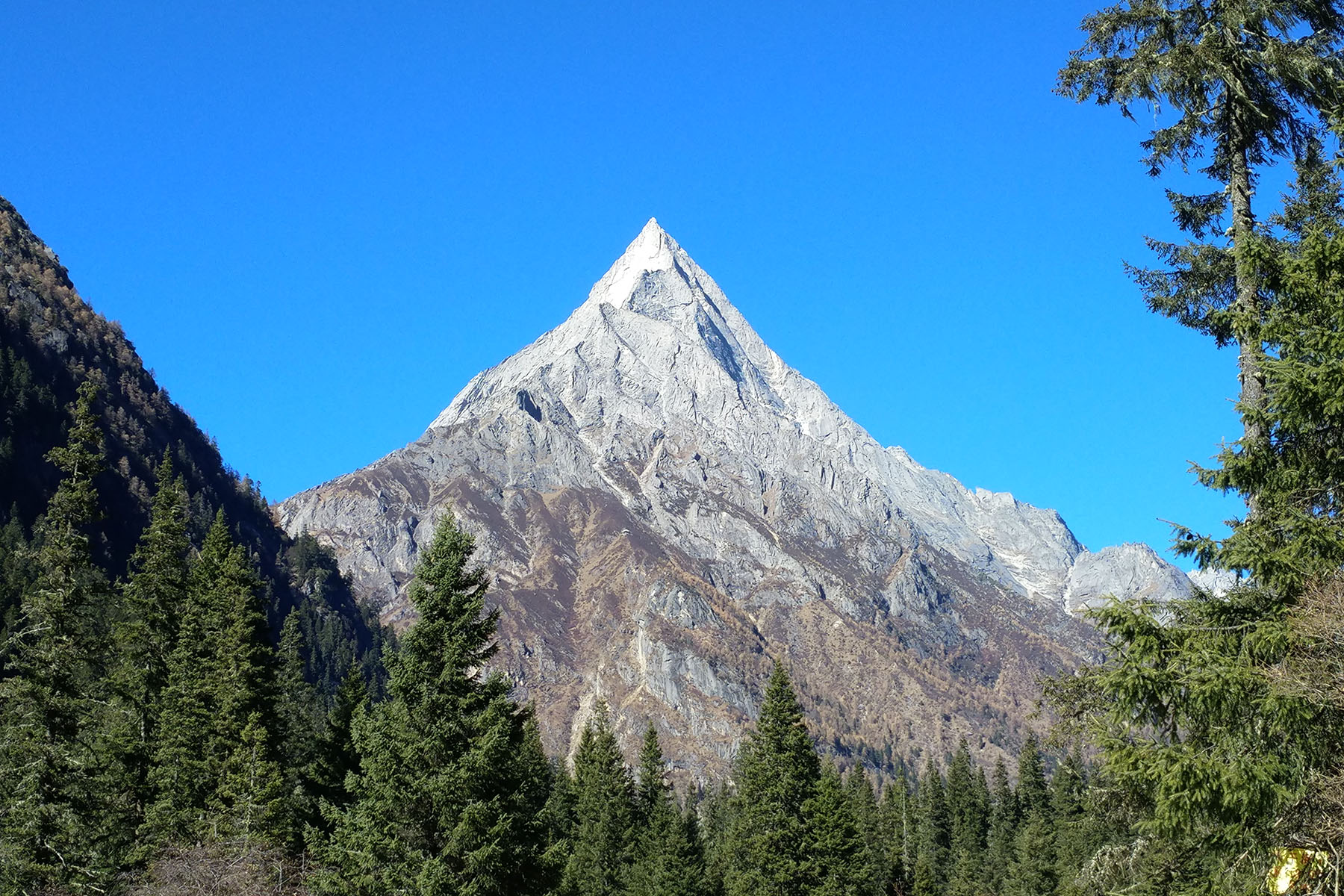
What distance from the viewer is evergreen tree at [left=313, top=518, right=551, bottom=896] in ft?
80.6

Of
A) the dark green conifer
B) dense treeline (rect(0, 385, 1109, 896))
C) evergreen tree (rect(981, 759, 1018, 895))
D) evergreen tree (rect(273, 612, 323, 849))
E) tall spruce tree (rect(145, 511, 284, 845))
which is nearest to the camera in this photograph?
dense treeline (rect(0, 385, 1109, 896))

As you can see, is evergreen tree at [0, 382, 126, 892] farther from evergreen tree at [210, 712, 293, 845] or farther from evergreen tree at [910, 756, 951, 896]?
evergreen tree at [910, 756, 951, 896]

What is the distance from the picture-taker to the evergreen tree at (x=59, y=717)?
2697 centimetres

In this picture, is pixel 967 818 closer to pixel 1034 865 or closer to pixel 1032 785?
pixel 1032 785

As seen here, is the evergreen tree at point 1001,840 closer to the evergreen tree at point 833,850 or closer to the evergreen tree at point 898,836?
the evergreen tree at point 898,836

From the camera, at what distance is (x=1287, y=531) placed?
1428cm

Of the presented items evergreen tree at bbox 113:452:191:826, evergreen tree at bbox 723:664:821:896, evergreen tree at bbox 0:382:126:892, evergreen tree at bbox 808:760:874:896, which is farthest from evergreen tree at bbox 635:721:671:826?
evergreen tree at bbox 0:382:126:892

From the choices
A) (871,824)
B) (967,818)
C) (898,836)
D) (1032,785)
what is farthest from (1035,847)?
(898,836)

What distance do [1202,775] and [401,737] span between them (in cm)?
1774

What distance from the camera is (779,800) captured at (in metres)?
48.8

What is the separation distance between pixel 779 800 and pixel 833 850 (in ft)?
10.3

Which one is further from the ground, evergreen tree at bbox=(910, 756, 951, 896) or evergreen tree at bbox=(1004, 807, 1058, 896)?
evergreen tree at bbox=(910, 756, 951, 896)

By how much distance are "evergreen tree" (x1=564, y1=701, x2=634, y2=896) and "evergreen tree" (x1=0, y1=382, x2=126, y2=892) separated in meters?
34.7

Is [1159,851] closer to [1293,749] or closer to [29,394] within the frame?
[1293,749]
